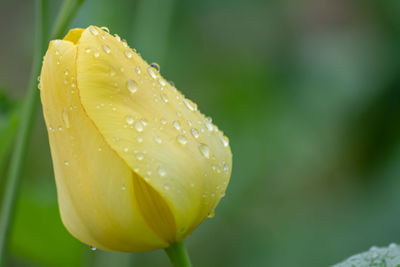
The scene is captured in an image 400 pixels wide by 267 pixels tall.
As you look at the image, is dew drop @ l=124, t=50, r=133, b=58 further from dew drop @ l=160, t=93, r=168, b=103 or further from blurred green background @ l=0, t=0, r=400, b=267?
blurred green background @ l=0, t=0, r=400, b=267

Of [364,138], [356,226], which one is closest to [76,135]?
[356,226]

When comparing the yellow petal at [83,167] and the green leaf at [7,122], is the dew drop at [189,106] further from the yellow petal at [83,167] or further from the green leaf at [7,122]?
the green leaf at [7,122]

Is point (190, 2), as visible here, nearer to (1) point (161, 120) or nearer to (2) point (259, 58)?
(2) point (259, 58)

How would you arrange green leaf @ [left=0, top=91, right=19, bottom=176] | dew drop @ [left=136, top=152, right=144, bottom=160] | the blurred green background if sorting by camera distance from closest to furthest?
dew drop @ [left=136, top=152, right=144, bottom=160], green leaf @ [left=0, top=91, right=19, bottom=176], the blurred green background

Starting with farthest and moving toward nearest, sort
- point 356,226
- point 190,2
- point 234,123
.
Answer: point 190,2 < point 234,123 < point 356,226

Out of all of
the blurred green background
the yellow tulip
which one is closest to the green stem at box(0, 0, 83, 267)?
the yellow tulip

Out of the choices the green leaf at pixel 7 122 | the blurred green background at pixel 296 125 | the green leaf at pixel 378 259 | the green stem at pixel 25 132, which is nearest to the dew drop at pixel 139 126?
the green stem at pixel 25 132
